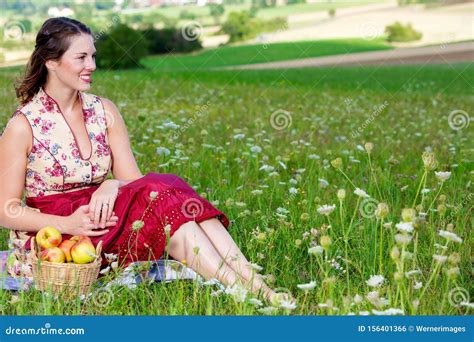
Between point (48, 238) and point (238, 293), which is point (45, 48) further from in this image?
point (238, 293)

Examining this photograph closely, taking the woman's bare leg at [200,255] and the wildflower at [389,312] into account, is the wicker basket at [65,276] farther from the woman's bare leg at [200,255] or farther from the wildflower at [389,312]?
the wildflower at [389,312]

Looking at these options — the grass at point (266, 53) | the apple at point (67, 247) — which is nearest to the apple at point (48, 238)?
the apple at point (67, 247)

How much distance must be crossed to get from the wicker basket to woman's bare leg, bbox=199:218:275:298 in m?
0.54

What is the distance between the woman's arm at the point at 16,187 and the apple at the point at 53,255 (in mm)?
247

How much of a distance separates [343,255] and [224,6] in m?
24.4

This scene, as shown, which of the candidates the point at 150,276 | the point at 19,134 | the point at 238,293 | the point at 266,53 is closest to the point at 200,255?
the point at 150,276

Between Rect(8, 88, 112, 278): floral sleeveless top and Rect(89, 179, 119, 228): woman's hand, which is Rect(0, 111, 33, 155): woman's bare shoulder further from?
Rect(89, 179, 119, 228): woman's hand

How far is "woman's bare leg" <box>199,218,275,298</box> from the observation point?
3.74 meters

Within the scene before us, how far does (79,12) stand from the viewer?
22.4 meters

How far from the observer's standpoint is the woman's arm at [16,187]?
3.93 meters

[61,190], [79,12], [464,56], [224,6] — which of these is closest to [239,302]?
[61,190]

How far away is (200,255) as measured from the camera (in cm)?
378

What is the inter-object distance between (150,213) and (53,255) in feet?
1.65

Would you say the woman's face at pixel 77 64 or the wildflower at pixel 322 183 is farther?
the wildflower at pixel 322 183
